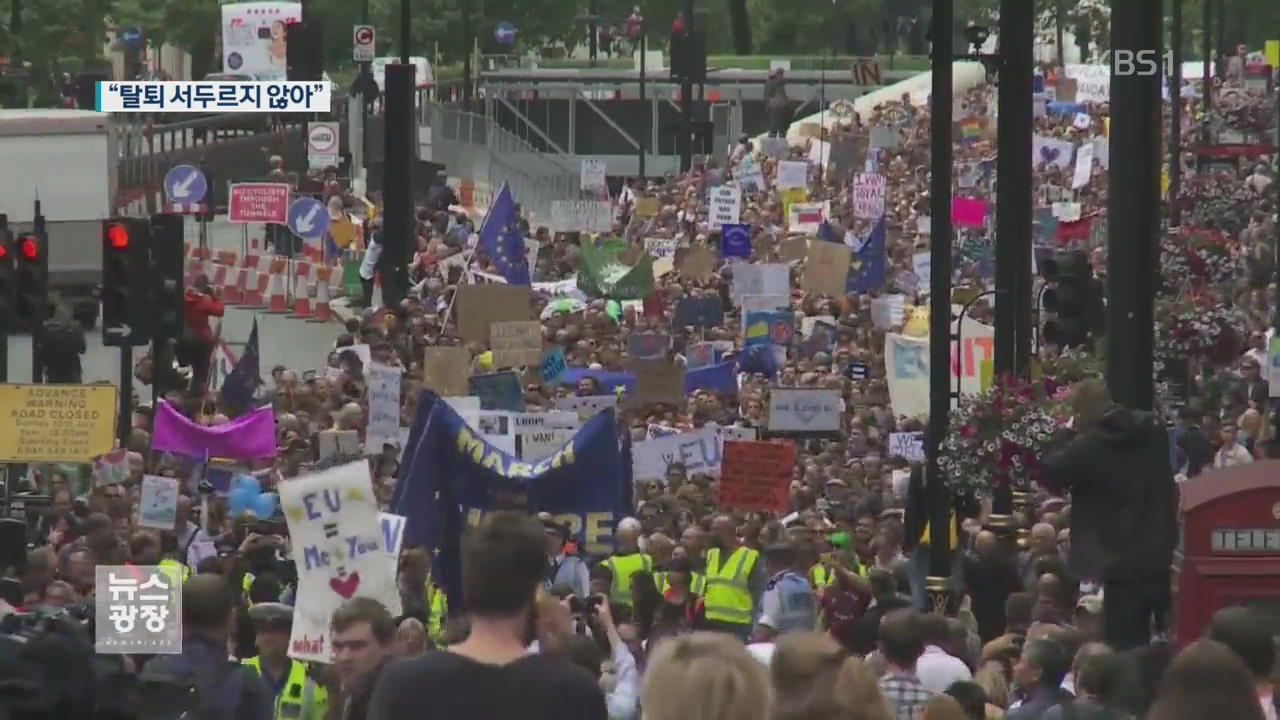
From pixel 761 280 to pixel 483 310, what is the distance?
5.59 m

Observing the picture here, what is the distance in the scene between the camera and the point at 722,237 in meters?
41.4

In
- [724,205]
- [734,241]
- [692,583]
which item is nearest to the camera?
[692,583]

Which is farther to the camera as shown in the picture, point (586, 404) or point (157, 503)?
point (586, 404)

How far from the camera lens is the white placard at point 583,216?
47188mm

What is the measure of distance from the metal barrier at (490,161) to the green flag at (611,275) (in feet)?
70.1

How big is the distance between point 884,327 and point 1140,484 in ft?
70.8

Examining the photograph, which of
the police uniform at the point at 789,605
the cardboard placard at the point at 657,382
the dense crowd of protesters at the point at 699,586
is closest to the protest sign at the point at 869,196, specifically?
the dense crowd of protesters at the point at 699,586

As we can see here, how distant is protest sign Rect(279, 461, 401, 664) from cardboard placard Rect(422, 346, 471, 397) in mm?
12880

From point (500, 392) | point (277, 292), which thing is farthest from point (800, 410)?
point (277, 292)

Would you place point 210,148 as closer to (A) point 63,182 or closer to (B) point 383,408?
(A) point 63,182

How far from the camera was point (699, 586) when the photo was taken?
53.0 feet

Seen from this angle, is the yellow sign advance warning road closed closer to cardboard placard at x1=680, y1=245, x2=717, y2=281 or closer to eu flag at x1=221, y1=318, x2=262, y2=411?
eu flag at x1=221, y1=318, x2=262, y2=411

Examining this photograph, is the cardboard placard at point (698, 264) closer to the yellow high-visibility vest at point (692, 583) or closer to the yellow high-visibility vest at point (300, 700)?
the yellow high-visibility vest at point (692, 583)

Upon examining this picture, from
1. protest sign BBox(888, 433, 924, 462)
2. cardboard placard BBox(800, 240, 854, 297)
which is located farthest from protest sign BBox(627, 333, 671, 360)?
protest sign BBox(888, 433, 924, 462)
